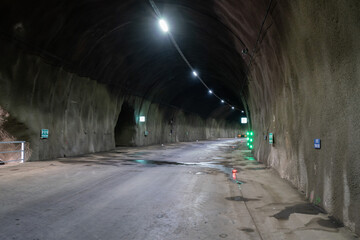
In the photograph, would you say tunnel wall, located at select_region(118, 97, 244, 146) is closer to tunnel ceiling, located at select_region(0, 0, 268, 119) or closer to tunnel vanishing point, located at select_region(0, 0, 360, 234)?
tunnel vanishing point, located at select_region(0, 0, 360, 234)

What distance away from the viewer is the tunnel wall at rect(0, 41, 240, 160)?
43.5 feet

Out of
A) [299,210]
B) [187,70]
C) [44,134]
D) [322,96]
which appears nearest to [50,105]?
[44,134]

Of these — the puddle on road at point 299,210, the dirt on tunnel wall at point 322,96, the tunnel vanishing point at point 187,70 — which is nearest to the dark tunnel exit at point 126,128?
the tunnel vanishing point at point 187,70

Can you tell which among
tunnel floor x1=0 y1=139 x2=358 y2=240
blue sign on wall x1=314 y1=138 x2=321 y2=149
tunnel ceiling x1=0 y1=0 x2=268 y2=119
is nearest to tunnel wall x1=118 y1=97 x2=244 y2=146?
tunnel ceiling x1=0 y1=0 x2=268 y2=119

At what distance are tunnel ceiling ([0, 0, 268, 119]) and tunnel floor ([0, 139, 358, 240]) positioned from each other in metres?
5.20

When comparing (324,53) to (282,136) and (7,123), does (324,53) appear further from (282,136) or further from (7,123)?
(7,123)

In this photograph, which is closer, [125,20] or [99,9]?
[99,9]

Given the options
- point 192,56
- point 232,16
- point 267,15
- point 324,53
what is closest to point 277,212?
point 324,53

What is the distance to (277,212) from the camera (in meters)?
6.14

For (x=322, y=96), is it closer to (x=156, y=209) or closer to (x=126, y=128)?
(x=156, y=209)

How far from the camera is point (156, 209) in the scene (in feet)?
20.6

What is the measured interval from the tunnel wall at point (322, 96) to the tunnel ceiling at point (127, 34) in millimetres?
1779

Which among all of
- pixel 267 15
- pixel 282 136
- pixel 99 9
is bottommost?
pixel 282 136

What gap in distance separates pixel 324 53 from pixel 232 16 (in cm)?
656
